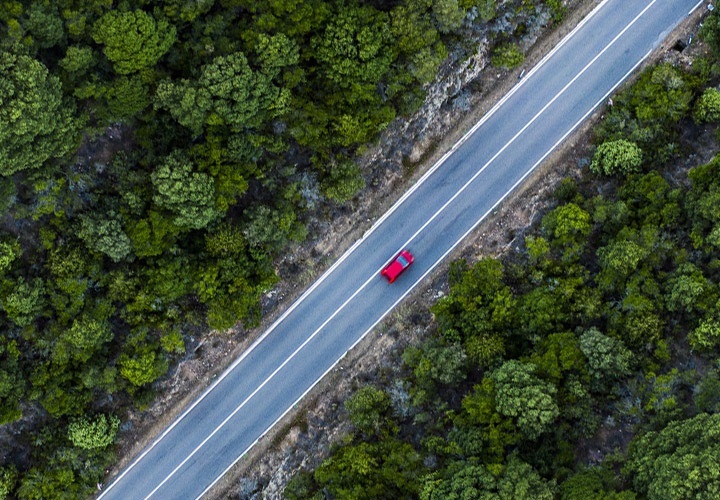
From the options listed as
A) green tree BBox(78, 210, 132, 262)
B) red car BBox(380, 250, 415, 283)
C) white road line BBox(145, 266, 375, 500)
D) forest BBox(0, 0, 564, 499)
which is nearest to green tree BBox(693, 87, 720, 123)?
forest BBox(0, 0, 564, 499)

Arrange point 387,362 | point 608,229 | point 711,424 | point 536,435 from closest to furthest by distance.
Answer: point 711,424
point 536,435
point 608,229
point 387,362

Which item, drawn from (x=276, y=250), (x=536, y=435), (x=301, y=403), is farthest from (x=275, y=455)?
(x=536, y=435)

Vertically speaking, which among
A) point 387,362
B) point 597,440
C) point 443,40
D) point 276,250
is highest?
point 443,40

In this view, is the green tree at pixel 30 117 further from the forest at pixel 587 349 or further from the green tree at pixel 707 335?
the green tree at pixel 707 335

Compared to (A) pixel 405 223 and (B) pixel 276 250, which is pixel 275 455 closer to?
(B) pixel 276 250

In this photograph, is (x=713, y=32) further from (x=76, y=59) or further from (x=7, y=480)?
(x=7, y=480)
